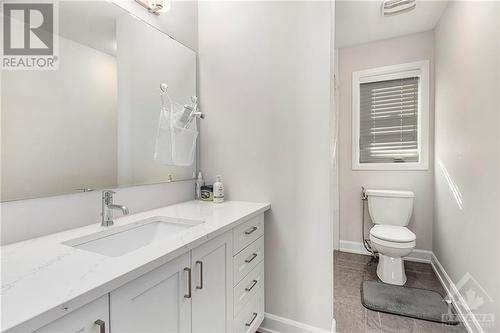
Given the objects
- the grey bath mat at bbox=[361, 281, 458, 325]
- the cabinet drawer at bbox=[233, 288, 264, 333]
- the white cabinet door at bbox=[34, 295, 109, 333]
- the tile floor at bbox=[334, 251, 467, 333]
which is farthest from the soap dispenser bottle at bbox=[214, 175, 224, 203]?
the grey bath mat at bbox=[361, 281, 458, 325]

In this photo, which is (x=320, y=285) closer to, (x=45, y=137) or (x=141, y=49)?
(x=45, y=137)

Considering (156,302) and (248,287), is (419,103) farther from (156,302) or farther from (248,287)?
(156,302)

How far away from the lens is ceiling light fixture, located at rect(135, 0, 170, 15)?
1.44 metres

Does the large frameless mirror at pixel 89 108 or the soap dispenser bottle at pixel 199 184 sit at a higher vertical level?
the large frameless mirror at pixel 89 108

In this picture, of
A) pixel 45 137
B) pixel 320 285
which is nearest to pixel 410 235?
pixel 320 285

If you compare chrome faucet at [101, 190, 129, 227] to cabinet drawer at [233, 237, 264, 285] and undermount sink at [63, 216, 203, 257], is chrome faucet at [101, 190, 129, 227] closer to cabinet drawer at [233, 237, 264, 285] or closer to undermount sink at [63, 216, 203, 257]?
undermount sink at [63, 216, 203, 257]

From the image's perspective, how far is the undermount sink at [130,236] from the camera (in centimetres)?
101

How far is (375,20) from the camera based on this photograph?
2.45 metres

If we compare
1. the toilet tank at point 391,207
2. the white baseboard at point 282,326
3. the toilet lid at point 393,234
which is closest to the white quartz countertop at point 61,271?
the white baseboard at point 282,326

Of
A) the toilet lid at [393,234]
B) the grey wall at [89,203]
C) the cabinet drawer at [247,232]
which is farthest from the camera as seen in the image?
the toilet lid at [393,234]

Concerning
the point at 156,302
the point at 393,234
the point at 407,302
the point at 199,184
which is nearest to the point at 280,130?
the point at 199,184

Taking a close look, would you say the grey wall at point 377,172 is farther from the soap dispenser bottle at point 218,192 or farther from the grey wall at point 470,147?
the soap dispenser bottle at point 218,192

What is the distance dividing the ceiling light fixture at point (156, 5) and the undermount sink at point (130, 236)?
122 centimetres

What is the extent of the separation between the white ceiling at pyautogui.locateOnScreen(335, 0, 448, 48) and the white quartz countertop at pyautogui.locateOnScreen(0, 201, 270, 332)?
2324mm
